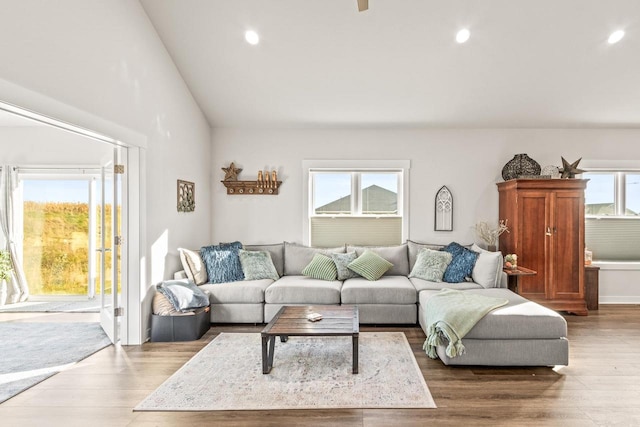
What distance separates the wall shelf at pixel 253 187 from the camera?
554 cm

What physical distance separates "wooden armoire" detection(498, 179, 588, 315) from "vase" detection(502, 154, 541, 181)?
14.4 inches

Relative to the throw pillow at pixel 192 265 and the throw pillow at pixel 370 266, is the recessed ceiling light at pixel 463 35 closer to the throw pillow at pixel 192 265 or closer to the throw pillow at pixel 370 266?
the throw pillow at pixel 370 266

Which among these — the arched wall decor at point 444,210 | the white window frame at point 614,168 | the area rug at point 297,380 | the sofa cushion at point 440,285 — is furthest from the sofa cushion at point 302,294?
the white window frame at point 614,168

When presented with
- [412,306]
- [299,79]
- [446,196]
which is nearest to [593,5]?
[446,196]

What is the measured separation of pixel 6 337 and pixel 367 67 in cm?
483

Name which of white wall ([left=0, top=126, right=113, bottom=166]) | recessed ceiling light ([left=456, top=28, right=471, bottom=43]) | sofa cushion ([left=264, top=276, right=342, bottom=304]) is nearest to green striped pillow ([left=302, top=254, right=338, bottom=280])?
sofa cushion ([left=264, top=276, right=342, bottom=304])

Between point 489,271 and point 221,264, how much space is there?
318 centimetres

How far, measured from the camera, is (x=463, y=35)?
392cm

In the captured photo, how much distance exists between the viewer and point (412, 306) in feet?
14.4

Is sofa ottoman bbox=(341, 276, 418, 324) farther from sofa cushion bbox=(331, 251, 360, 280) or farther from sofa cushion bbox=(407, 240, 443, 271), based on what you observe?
sofa cushion bbox=(407, 240, 443, 271)

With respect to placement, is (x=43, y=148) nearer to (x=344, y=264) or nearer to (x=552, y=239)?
(x=344, y=264)

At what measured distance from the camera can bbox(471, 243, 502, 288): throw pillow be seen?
4.43 m

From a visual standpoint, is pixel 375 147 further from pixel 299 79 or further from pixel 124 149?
pixel 124 149

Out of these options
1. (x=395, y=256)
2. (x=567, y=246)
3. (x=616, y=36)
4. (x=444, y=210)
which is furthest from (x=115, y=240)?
(x=616, y=36)
